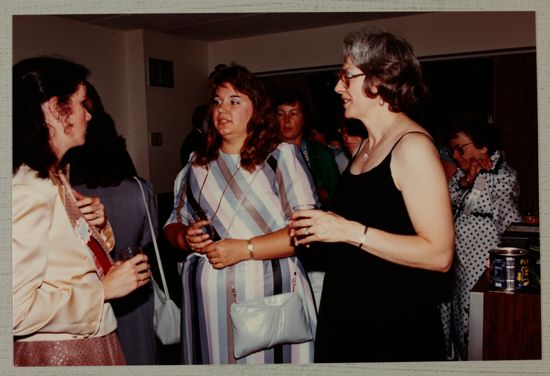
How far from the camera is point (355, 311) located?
1.64 m

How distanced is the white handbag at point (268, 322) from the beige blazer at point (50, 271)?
0.47 m

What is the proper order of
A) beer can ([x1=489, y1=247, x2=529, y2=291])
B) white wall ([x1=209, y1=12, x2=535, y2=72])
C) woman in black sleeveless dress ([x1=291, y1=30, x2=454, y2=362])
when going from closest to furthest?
1. woman in black sleeveless dress ([x1=291, y1=30, x2=454, y2=362])
2. beer can ([x1=489, y1=247, x2=529, y2=291])
3. white wall ([x1=209, y1=12, x2=535, y2=72])

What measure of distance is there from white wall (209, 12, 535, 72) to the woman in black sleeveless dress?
192mm

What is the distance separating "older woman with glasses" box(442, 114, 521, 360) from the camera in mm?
1900

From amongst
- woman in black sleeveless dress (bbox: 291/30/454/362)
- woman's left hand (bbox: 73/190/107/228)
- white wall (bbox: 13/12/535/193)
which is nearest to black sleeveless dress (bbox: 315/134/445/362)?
woman in black sleeveless dress (bbox: 291/30/454/362)

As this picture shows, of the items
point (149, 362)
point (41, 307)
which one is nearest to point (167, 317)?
point (149, 362)

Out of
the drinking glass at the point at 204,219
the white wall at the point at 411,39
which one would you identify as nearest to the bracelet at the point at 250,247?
the drinking glass at the point at 204,219

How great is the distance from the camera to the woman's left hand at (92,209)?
1761 mm

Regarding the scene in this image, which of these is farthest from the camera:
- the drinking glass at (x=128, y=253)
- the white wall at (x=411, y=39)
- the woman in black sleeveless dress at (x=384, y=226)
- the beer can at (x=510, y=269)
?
the white wall at (x=411, y=39)

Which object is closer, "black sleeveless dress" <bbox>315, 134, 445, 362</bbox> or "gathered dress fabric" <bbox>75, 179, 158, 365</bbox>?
"black sleeveless dress" <bbox>315, 134, 445, 362</bbox>

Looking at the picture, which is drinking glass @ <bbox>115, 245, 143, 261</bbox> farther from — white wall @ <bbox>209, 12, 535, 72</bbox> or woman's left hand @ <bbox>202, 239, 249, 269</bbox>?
white wall @ <bbox>209, 12, 535, 72</bbox>

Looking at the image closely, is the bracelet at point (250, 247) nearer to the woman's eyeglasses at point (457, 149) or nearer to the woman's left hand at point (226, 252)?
the woman's left hand at point (226, 252)

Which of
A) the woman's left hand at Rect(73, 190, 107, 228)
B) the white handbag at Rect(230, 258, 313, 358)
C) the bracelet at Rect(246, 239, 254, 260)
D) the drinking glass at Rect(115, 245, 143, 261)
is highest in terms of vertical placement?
the woman's left hand at Rect(73, 190, 107, 228)
